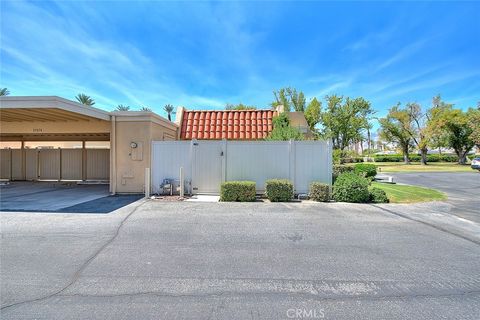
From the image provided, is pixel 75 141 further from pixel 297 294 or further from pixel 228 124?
pixel 297 294

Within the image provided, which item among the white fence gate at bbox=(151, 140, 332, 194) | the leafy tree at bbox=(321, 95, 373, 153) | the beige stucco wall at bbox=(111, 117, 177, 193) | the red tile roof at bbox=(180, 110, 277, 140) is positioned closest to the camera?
the white fence gate at bbox=(151, 140, 332, 194)

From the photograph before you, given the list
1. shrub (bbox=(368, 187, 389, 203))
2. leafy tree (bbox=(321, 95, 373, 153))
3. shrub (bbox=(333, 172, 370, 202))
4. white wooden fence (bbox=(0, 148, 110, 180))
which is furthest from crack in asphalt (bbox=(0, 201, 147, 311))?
leafy tree (bbox=(321, 95, 373, 153))

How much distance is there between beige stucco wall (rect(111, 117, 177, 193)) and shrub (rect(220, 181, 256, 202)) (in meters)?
3.96

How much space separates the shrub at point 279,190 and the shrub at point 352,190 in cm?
186

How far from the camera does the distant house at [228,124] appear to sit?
1445 centimetres

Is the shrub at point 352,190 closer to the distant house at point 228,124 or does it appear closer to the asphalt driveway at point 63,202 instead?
the distant house at point 228,124

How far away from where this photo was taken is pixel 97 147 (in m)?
15.2

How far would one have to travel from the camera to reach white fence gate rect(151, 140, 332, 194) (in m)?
10.0

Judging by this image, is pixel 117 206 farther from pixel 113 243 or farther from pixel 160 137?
pixel 160 137

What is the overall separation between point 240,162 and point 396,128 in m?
43.5

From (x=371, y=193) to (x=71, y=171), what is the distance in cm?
1694

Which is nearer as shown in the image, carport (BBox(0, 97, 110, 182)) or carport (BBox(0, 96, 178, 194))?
carport (BBox(0, 96, 178, 194))

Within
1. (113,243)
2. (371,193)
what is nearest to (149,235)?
(113,243)

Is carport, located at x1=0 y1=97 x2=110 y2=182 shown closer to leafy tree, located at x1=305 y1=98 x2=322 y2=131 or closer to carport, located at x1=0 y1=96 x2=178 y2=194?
carport, located at x1=0 y1=96 x2=178 y2=194
